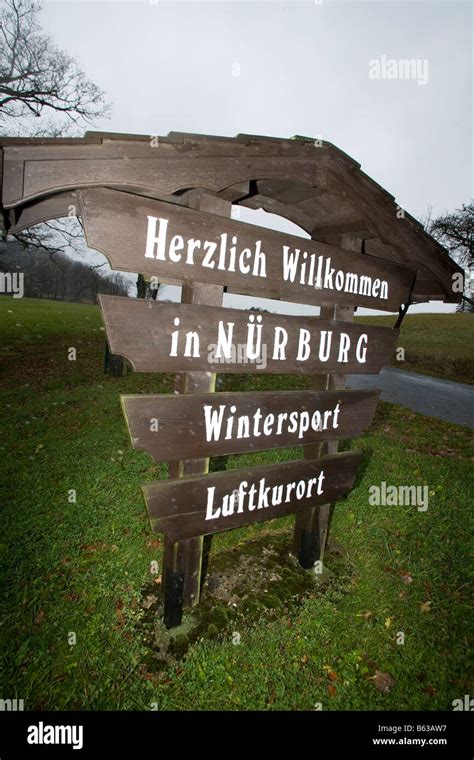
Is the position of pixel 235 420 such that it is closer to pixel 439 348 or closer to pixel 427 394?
pixel 427 394

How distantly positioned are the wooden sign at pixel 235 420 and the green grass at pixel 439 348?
50.5 ft

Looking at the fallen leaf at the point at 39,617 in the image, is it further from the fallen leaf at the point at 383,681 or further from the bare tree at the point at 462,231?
the bare tree at the point at 462,231

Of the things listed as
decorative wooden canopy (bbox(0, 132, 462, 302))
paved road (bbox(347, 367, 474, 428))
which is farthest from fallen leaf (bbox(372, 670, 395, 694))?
paved road (bbox(347, 367, 474, 428))

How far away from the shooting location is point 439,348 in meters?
22.8

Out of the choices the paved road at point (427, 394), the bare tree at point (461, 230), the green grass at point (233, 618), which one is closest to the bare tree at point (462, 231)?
the bare tree at point (461, 230)

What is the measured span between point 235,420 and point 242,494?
1.94 ft

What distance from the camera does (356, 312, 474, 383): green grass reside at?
17812mm

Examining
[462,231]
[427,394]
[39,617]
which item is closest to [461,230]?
[462,231]

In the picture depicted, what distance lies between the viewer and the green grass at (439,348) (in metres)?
17.8

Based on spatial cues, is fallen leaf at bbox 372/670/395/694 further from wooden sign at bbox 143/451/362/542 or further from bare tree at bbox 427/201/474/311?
bare tree at bbox 427/201/474/311

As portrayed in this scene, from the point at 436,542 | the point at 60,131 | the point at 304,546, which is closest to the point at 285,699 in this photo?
the point at 304,546

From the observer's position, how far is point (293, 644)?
294 cm

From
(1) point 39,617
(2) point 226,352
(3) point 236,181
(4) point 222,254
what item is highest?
(3) point 236,181

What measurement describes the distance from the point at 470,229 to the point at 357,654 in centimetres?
3134
